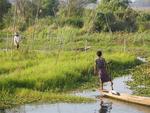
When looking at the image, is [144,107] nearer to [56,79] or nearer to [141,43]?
[56,79]

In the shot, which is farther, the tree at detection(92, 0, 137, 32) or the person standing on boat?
the tree at detection(92, 0, 137, 32)

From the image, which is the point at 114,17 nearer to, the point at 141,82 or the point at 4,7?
the point at 4,7

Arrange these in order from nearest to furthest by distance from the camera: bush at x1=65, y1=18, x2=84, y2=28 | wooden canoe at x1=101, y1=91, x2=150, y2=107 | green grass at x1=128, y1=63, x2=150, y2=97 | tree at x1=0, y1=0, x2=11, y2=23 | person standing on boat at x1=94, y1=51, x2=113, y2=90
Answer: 1. wooden canoe at x1=101, y1=91, x2=150, y2=107
2. person standing on boat at x1=94, y1=51, x2=113, y2=90
3. green grass at x1=128, y1=63, x2=150, y2=97
4. bush at x1=65, y1=18, x2=84, y2=28
5. tree at x1=0, y1=0, x2=11, y2=23

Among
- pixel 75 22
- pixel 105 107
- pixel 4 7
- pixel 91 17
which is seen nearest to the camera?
pixel 105 107

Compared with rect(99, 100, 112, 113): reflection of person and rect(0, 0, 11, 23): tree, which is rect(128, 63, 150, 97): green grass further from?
rect(0, 0, 11, 23): tree

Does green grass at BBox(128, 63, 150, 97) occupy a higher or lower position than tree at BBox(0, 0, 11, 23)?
lower

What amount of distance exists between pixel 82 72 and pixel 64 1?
34626 millimetres

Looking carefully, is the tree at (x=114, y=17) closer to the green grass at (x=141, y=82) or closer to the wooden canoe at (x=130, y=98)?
the green grass at (x=141, y=82)

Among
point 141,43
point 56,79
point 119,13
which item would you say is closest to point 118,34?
point 141,43

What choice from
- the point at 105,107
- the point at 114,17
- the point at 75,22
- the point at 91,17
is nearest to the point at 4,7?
the point at 75,22

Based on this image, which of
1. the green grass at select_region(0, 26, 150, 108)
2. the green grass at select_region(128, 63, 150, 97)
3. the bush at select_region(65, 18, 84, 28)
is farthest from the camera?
the bush at select_region(65, 18, 84, 28)

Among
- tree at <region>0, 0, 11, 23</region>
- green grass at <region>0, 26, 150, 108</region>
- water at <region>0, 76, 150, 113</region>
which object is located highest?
tree at <region>0, 0, 11, 23</region>

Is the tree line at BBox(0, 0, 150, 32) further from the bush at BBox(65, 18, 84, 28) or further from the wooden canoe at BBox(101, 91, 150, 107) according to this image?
the wooden canoe at BBox(101, 91, 150, 107)

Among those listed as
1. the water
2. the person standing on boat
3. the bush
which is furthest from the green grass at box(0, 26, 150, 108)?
the bush
